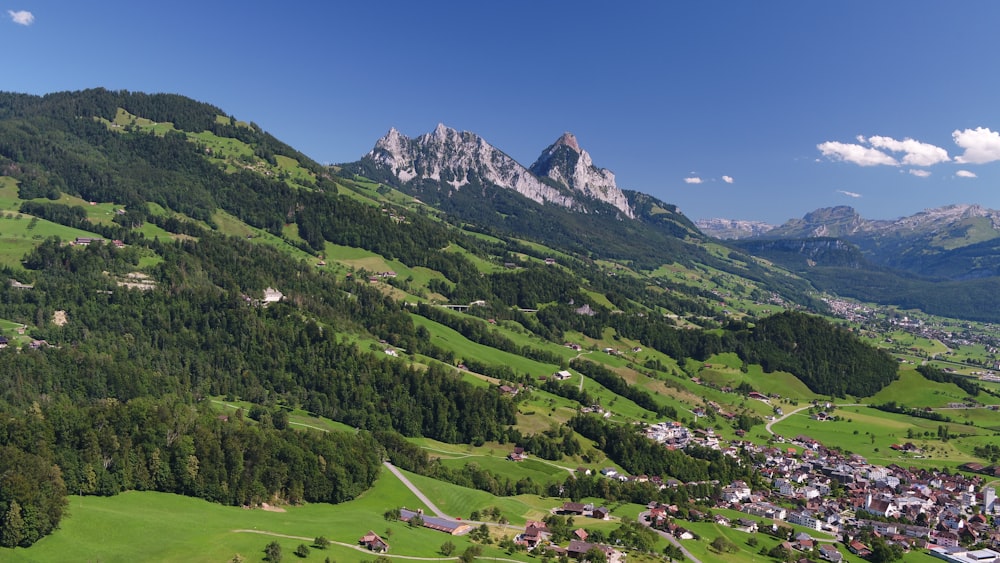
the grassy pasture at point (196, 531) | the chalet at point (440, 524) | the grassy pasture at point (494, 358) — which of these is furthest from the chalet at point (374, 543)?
the grassy pasture at point (494, 358)

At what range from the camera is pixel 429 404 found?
149m

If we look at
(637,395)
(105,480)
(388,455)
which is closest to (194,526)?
(105,480)

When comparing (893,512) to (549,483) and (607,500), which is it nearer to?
(607,500)

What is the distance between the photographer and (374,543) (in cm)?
7175

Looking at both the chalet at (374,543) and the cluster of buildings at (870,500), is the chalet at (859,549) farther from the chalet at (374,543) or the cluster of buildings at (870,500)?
the chalet at (374,543)

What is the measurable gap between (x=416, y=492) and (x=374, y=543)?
2889 centimetres

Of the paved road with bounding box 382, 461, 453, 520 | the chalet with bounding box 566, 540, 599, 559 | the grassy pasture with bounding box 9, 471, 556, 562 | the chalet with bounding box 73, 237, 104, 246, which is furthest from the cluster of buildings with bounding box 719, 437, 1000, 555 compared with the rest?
the chalet with bounding box 73, 237, 104, 246

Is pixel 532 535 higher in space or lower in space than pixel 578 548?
lower

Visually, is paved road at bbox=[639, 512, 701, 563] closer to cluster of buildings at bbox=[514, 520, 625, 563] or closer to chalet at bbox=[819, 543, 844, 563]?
cluster of buildings at bbox=[514, 520, 625, 563]

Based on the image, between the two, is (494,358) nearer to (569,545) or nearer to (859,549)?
(569,545)

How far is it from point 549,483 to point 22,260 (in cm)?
15844

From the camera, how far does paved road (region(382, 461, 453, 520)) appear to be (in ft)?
305

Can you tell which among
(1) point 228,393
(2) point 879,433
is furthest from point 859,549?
(1) point 228,393

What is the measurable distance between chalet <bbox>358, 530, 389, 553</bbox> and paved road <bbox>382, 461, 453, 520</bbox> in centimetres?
1960
